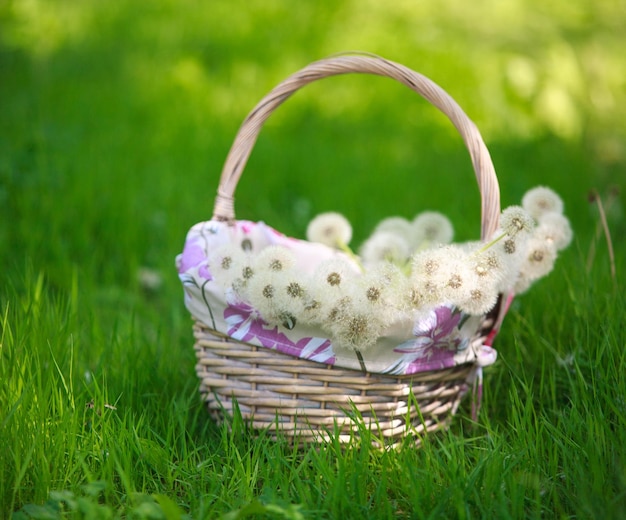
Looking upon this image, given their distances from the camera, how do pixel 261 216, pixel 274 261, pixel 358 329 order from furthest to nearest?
pixel 261 216 → pixel 274 261 → pixel 358 329

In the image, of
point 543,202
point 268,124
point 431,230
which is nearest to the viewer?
point 543,202

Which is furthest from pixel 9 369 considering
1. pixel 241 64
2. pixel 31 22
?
pixel 241 64

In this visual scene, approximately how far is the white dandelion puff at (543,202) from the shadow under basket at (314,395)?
1.36 feet

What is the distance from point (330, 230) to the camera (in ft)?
5.55

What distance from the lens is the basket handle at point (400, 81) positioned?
1.27 m

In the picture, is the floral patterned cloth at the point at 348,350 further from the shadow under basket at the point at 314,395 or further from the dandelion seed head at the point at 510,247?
the dandelion seed head at the point at 510,247

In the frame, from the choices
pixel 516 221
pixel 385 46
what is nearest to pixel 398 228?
Result: pixel 516 221

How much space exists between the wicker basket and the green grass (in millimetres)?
56

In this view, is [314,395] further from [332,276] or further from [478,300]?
[478,300]

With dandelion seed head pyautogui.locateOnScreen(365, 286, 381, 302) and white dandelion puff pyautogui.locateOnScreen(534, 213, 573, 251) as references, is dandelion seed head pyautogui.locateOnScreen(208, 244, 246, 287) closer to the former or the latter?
dandelion seed head pyautogui.locateOnScreen(365, 286, 381, 302)

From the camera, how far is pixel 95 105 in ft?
11.1

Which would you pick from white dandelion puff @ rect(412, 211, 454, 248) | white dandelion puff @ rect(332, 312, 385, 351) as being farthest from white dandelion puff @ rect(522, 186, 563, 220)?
white dandelion puff @ rect(332, 312, 385, 351)

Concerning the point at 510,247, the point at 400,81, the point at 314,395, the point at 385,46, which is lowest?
the point at 314,395

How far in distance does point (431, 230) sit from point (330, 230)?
0.25 m
